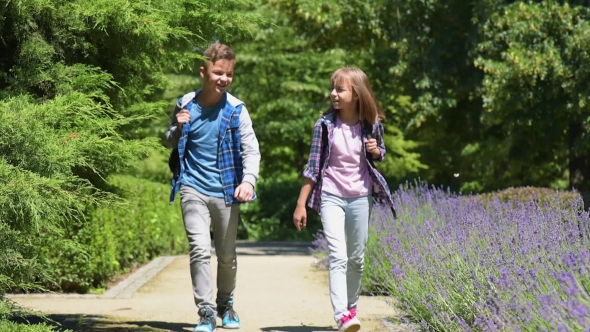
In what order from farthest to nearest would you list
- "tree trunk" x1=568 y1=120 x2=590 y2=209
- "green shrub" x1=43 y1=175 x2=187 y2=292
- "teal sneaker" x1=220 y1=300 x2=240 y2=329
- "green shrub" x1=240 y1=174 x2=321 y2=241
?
"green shrub" x1=240 y1=174 x2=321 y2=241 → "tree trunk" x1=568 y1=120 x2=590 y2=209 → "green shrub" x1=43 y1=175 x2=187 y2=292 → "teal sneaker" x1=220 y1=300 x2=240 y2=329

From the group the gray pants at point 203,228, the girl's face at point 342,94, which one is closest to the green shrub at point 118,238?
the gray pants at point 203,228

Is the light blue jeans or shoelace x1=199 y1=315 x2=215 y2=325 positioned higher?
the light blue jeans

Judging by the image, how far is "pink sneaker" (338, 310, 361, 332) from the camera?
6.63 metres

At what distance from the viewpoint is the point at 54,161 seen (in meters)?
5.38

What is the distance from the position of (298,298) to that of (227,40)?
356cm

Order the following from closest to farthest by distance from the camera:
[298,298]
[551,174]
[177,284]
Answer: [298,298] < [177,284] < [551,174]

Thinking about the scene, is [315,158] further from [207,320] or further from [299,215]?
[207,320]

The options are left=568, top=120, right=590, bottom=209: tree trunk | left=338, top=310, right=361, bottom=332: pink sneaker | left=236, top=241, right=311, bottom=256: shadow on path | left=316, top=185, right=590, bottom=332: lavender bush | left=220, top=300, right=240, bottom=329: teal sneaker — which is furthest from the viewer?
left=236, top=241, right=311, bottom=256: shadow on path

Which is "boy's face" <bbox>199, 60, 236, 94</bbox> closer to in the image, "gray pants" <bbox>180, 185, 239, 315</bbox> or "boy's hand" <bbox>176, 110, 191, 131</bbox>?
"boy's hand" <bbox>176, 110, 191, 131</bbox>

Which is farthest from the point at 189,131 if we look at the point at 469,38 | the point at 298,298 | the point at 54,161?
the point at 469,38

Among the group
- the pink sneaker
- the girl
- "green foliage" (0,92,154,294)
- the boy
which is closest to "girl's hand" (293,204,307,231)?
the girl

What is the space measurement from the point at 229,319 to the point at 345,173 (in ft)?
4.67

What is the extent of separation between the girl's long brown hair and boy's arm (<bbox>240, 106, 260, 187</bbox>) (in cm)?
68

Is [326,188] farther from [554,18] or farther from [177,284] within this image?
[554,18]
